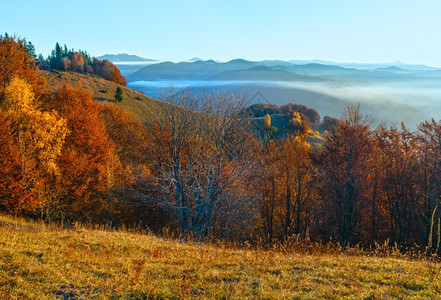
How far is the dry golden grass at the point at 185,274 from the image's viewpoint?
259 inches

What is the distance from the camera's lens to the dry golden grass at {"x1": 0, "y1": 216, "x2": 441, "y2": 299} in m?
6.58

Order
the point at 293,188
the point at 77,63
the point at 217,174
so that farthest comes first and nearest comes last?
the point at 77,63, the point at 293,188, the point at 217,174

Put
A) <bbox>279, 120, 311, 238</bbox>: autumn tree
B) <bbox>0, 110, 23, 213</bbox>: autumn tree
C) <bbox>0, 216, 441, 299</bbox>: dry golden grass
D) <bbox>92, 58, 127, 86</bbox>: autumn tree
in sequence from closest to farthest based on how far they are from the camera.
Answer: <bbox>0, 216, 441, 299</bbox>: dry golden grass < <bbox>0, 110, 23, 213</bbox>: autumn tree < <bbox>279, 120, 311, 238</bbox>: autumn tree < <bbox>92, 58, 127, 86</bbox>: autumn tree

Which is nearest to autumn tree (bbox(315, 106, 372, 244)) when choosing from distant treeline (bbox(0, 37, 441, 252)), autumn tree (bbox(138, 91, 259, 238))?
distant treeline (bbox(0, 37, 441, 252))

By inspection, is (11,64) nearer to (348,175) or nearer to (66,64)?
(348,175)

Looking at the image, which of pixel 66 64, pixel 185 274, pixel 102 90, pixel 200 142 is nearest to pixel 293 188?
pixel 200 142

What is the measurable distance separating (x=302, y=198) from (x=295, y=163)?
4828 mm

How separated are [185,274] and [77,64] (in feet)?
449

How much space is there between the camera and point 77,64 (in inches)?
4811

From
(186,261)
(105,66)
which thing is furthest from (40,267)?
(105,66)

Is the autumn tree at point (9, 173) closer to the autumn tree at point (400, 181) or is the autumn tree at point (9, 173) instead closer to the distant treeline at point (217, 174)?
the distant treeline at point (217, 174)

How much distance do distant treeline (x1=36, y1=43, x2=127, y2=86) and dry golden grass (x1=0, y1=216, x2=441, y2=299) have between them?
123 metres

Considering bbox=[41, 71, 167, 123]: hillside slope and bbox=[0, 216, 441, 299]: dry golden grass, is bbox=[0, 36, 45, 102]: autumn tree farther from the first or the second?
bbox=[41, 71, 167, 123]: hillside slope

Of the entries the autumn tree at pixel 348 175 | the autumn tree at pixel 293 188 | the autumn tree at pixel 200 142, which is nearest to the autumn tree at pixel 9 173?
the autumn tree at pixel 200 142
